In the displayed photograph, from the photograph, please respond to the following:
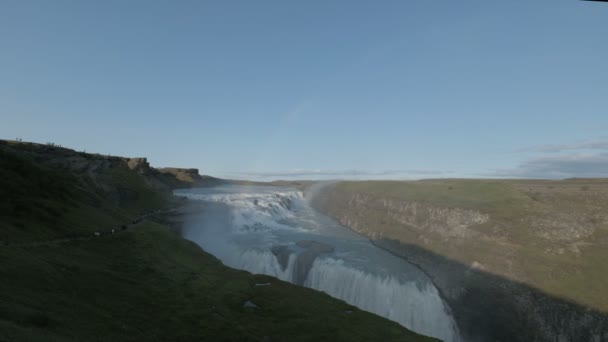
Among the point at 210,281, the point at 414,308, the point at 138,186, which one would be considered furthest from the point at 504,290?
the point at 138,186

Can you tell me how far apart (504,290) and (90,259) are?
51889 mm

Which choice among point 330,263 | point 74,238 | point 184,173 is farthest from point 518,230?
point 184,173

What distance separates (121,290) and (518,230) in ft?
200

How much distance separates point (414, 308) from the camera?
45.1 meters

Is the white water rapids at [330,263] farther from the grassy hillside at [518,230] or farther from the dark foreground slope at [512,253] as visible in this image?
the grassy hillside at [518,230]

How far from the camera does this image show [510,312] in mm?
43875

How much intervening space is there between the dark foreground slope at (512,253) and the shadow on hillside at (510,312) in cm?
11

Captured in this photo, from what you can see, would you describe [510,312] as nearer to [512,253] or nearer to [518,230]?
[512,253]

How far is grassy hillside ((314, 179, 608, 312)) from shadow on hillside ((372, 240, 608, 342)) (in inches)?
64.7

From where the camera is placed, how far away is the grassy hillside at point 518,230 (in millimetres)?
46688

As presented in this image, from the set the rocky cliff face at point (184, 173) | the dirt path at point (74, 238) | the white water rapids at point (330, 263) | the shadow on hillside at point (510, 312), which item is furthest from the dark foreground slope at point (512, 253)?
the rocky cliff face at point (184, 173)

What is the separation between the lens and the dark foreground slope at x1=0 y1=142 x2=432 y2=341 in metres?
18.2

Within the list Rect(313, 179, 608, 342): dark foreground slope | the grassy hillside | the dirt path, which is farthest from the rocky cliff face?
the dirt path

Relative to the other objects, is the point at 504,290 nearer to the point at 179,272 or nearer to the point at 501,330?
the point at 501,330
